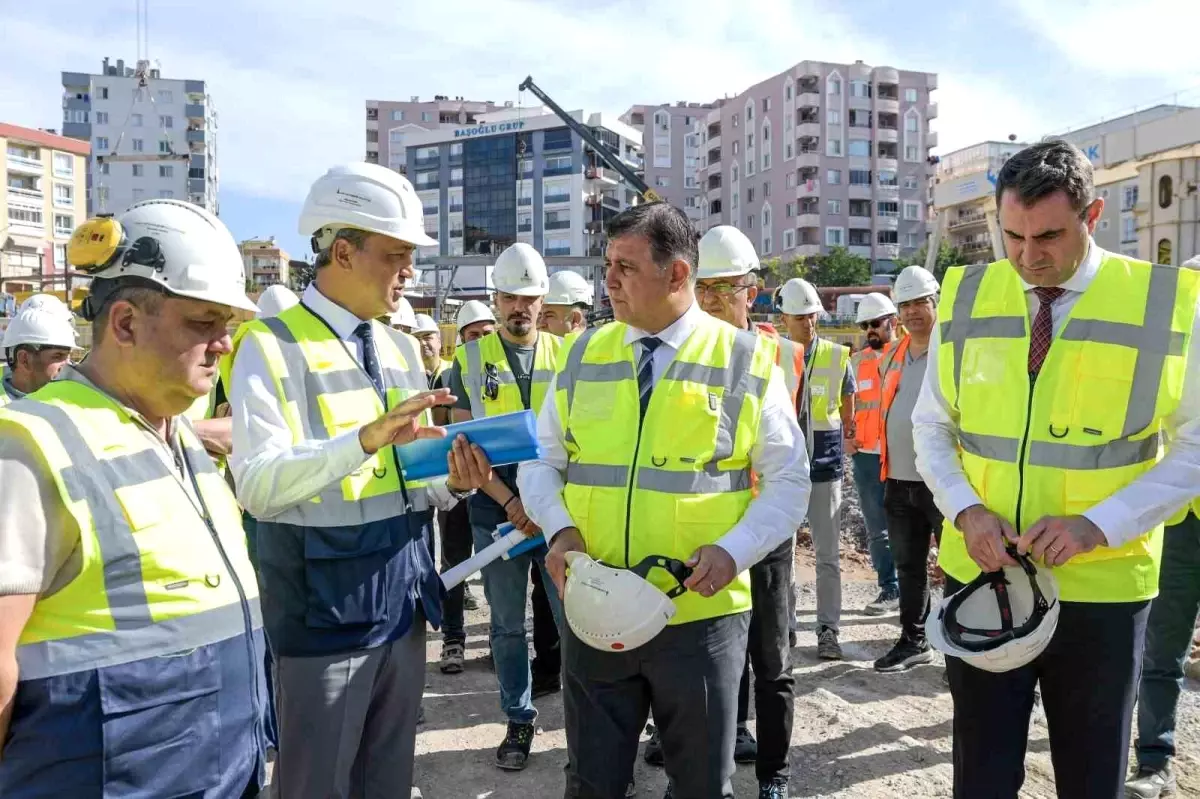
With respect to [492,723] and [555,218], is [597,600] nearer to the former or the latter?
[492,723]

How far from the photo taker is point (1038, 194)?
103 inches

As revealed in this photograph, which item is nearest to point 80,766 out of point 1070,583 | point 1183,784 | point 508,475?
point 1070,583

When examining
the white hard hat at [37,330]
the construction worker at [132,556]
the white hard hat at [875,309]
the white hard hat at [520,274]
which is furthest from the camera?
the white hard hat at [875,309]

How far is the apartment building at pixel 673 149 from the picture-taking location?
326ft

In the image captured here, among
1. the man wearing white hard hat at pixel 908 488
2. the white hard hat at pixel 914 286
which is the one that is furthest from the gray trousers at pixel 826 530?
the white hard hat at pixel 914 286

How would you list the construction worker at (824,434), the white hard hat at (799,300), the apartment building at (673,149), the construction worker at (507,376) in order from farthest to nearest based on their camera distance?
1. the apartment building at (673,149)
2. the white hard hat at (799,300)
3. the construction worker at (824,434)
4. the construction worker at (507,376)

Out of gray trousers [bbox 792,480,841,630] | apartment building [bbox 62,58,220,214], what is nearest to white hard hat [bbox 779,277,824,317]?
gray trousers [bbox 792,480,841,630]

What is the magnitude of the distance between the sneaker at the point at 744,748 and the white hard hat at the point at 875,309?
4.41 meters

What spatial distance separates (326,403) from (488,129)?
9313 cm

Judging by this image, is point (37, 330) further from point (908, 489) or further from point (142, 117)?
point (142, 117)

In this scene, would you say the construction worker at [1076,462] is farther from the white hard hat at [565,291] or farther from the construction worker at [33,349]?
the construction worker at [33,349]

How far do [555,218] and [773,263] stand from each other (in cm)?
2859

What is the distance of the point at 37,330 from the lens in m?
5.19

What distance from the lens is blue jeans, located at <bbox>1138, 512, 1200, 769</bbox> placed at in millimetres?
3957
